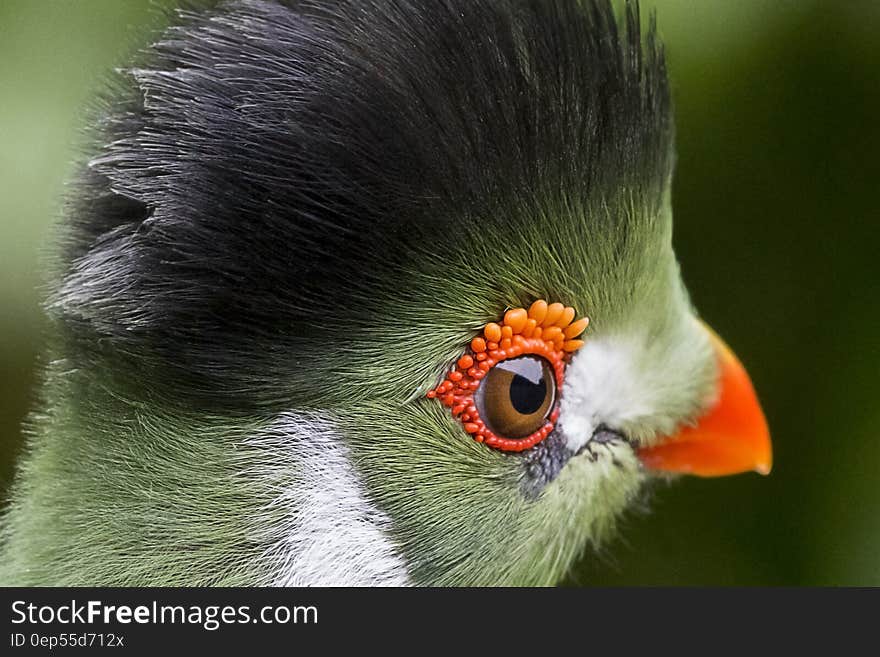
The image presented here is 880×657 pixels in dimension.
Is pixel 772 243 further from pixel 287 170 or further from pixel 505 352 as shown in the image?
pixel 287 170

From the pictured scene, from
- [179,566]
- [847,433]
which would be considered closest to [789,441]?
[847,433]

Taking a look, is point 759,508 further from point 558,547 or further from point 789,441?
point 558,547

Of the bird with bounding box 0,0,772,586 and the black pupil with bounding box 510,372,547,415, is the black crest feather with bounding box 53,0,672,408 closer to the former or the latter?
the bird with bounding box 0,0,772,586

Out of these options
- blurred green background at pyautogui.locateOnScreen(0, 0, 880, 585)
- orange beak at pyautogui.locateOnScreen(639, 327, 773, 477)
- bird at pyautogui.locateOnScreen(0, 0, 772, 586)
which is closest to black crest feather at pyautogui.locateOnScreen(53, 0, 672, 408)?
bird at pyautogui.locateOnScreen(0, 0, 772, 586)

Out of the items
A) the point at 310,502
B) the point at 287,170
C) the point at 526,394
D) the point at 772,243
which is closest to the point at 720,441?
the point at 526,394

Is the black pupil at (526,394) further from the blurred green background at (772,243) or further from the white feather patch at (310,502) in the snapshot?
the blurred green background at (772,243)

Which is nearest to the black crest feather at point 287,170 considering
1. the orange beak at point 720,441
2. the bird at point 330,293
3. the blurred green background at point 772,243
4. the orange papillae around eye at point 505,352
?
the bird at point 330,293
